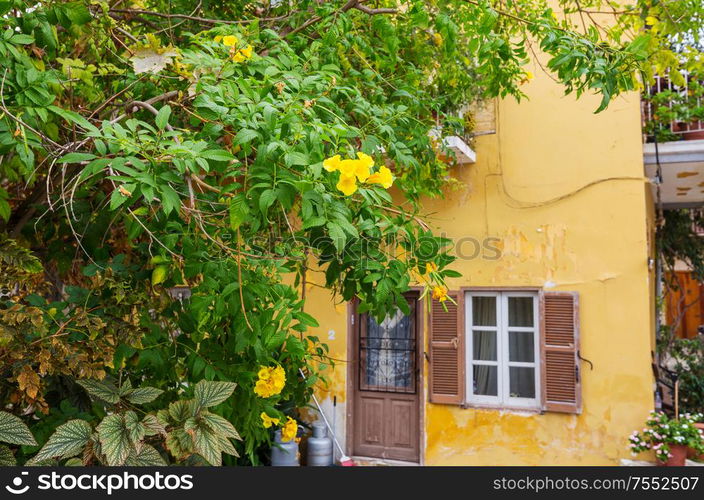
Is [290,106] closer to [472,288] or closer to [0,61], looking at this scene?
[0,61]

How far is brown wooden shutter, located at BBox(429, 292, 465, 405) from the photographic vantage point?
646cm

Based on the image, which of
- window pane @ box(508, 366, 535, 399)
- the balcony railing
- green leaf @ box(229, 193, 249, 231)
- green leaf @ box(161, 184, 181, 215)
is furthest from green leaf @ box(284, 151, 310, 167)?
the balcony railing

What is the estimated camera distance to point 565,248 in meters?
6.25

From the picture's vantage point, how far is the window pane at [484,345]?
257 inches

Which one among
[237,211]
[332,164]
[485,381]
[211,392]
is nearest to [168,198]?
[237,211]

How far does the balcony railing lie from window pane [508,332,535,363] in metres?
2.38

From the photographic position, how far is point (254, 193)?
1959 mm

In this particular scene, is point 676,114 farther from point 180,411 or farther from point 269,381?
point 180,411

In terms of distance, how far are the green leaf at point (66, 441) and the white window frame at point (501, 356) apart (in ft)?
15.7

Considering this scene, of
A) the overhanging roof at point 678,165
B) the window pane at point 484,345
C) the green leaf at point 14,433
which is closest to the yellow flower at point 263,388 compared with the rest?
the green leaf at point 14,433

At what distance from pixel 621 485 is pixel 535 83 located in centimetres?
488

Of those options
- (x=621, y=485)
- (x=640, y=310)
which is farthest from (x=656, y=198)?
(x=621, y=485)

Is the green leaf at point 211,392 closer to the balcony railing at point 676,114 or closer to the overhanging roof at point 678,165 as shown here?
the overhanging roof at point 678,165

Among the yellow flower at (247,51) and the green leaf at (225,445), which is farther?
the yellow flower at (247,51)
